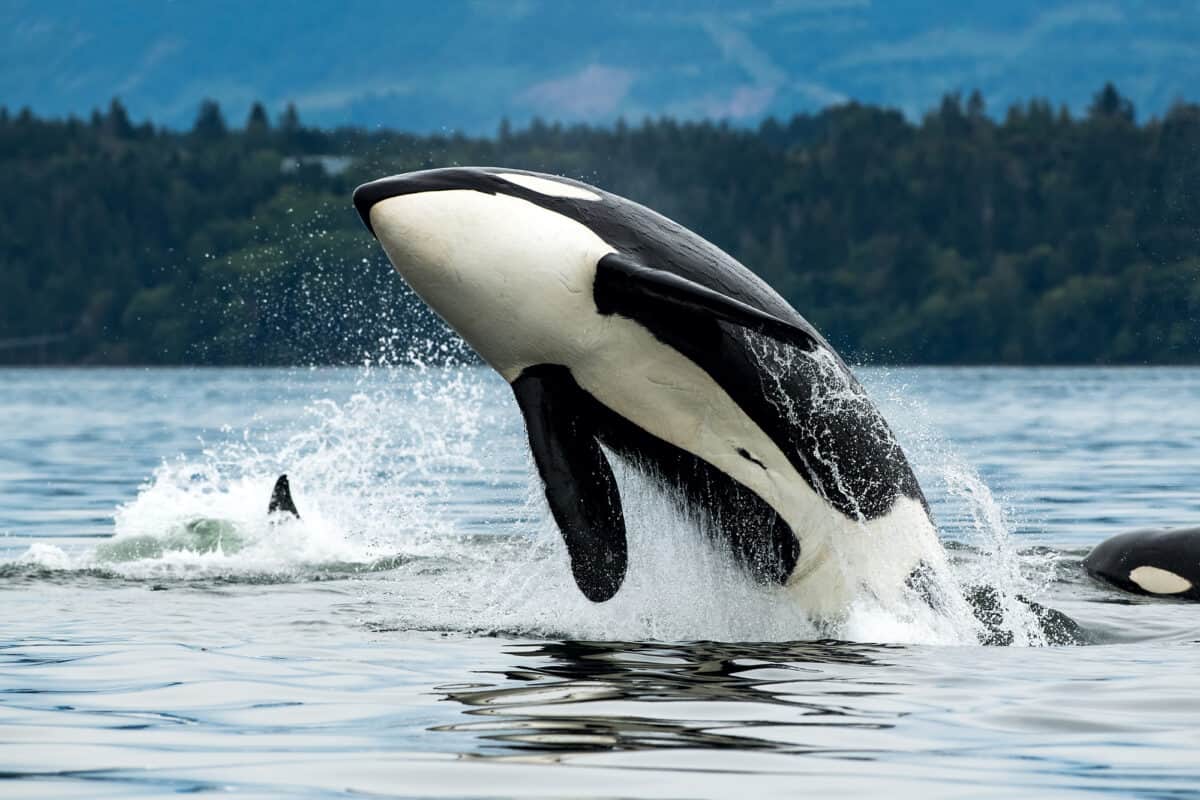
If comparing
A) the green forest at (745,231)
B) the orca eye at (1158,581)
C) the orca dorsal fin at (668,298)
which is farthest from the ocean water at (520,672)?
the green forest at (745,231)

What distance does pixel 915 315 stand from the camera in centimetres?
10975

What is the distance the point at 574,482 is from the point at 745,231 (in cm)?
11476

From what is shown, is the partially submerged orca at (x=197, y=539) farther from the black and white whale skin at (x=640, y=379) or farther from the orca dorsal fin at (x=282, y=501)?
the black and white whale skin at (x=640, y=379)

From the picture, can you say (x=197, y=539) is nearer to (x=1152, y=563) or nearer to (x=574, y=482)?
(x=574, y=482)

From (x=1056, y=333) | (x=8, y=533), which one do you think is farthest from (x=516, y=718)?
(x=1056, y=333)

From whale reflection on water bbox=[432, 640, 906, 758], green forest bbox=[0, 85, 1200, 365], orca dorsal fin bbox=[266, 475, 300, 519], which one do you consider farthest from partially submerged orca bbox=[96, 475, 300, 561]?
green forest bbox=[0, 85, 1200, 365]

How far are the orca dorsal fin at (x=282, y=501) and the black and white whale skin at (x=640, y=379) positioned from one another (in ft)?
19.8

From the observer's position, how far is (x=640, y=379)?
9.63 metres

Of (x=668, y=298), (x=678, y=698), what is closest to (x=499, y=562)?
(x=668, y=298)

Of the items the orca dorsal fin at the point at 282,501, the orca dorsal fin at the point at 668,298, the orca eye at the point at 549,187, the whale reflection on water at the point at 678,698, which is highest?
the orca eye at the point at 549,187

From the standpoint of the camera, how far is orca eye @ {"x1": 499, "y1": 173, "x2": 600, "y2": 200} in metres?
9.83

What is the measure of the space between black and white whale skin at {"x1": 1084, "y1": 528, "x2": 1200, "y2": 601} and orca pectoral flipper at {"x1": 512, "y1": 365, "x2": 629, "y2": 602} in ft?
17.3

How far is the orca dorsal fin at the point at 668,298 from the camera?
884 cm

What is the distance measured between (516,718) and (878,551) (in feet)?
10.3
